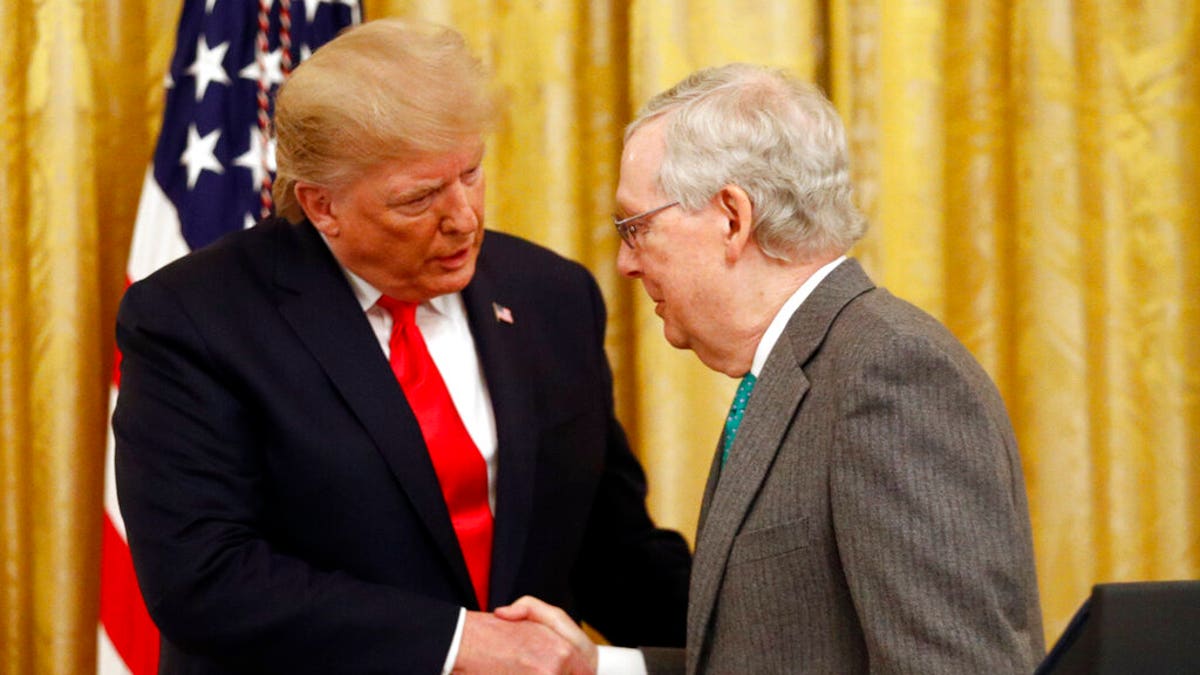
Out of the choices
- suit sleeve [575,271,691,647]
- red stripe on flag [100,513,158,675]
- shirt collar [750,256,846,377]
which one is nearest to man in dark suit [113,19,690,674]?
suit sleeve [575,271,691,647]

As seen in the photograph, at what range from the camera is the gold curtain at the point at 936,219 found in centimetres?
309

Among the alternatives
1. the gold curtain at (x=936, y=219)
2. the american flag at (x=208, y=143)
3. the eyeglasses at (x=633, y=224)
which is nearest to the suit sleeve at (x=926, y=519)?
the eyeglasses at (x=633, y=224)

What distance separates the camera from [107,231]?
10.3 ft

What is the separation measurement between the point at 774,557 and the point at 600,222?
1796 millimetres

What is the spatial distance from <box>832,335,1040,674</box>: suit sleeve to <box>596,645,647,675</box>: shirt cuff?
2.23ft

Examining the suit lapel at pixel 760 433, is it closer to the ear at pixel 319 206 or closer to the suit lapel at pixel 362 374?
the suit lapel at pixel 362 374

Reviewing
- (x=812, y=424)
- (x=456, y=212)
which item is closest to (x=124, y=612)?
(x=456, y=212)

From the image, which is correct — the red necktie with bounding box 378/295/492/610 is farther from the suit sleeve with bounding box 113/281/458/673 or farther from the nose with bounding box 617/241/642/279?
the nose with bounding box 617/241/642/279

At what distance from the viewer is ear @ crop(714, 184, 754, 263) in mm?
1684

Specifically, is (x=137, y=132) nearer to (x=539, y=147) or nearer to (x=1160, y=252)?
(x=539, y=147)

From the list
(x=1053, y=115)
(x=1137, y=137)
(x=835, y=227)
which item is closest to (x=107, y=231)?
(x=835, y=227)

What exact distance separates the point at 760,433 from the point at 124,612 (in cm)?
Result: 177

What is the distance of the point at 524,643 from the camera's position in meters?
1.98

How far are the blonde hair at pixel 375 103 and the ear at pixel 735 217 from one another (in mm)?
515
